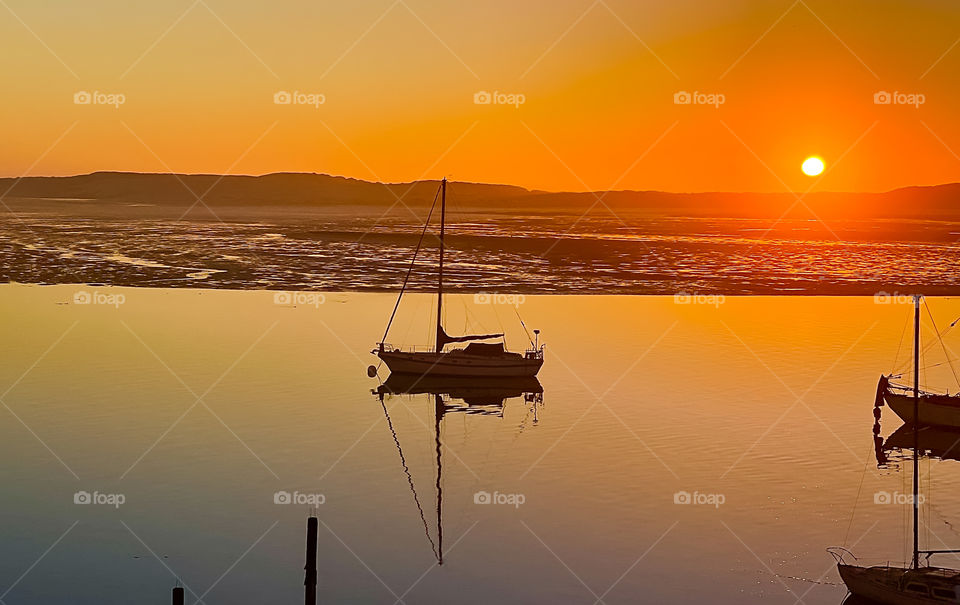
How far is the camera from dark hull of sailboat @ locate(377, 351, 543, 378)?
4600 cm

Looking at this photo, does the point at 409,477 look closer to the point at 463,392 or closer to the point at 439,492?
the point at 439,492

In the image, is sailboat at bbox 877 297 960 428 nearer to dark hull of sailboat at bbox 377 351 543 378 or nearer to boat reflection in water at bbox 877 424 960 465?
boat reflection in water at bbox 877 424 960 465

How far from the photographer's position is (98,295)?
69.2 meters

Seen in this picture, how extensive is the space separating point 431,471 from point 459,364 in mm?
14120

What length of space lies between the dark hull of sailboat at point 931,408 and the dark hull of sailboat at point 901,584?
15893mm

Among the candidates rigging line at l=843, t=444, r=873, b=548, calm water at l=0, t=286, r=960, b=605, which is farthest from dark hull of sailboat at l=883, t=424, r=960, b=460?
rigging line at l=843, t=444, r=873, b=548

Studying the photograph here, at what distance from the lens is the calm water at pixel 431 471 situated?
24281mm

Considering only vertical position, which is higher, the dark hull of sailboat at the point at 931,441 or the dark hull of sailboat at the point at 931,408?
the dark hull of sailboat at the point at 931,408

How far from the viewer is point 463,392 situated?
147ft

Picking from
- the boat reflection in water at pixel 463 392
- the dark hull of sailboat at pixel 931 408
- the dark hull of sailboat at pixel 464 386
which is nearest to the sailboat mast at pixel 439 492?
the boat reflection in water at pixel 463 392

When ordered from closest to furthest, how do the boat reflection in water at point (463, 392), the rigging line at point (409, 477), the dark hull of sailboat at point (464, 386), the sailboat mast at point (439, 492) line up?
the sailboat mast at point (439, 492) < the rigging line at point (409, 477) < the boat reflection in water at point (463, 392) < the dark hull of sailboat at point (464, 386)

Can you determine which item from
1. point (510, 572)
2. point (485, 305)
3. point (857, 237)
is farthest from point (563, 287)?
point (857, 237)

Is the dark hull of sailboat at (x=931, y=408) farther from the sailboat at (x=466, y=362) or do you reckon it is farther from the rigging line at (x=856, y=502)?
the sailboat at (x=466, y=362)

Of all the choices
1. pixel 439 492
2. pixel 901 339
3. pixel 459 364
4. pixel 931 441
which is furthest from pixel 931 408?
pixel 901 339
